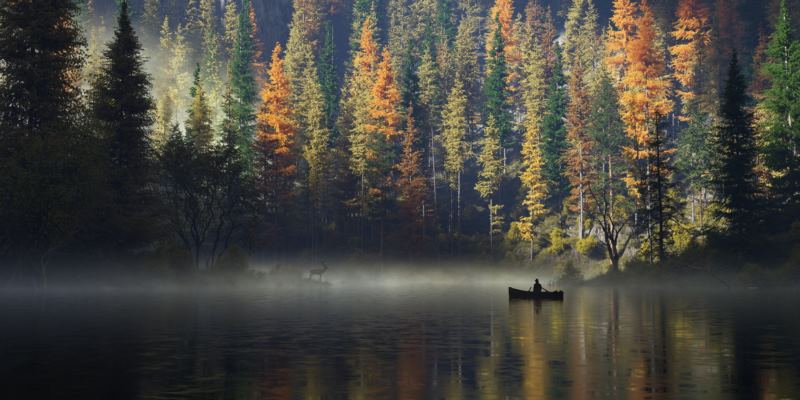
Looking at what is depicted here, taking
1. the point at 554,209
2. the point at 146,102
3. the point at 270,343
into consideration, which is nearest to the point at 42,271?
the point at 146,102

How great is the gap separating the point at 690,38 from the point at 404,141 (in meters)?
44.4

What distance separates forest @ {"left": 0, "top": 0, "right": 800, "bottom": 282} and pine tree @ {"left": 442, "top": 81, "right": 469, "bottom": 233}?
0.49 metres

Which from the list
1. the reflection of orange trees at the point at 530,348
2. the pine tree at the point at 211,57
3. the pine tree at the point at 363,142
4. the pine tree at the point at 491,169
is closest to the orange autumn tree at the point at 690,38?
the pine tree at the point at 491,169

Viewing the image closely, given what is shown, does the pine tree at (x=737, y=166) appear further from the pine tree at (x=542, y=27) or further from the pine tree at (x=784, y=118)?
the pine tree at (x=542, y=27)

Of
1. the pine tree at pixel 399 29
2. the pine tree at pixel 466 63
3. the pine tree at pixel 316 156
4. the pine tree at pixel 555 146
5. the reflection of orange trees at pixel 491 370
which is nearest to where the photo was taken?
the reflection of orange trees at pixel 491 370

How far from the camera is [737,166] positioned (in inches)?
3216

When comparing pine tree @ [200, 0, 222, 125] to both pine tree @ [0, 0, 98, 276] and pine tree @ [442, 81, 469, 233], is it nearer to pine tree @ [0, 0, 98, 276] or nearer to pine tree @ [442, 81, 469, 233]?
pine tree @ [442, 81, 469, 233]

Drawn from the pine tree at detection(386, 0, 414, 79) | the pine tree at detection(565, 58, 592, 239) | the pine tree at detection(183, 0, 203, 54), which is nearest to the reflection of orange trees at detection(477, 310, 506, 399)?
the pine tree at detection(565, 58, 592, 239)

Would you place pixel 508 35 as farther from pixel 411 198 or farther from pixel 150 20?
pixel 150 20

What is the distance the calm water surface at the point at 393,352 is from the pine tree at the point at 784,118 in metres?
32.5

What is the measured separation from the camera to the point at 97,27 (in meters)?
161

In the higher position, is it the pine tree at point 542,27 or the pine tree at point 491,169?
the pine tree at point 542,27

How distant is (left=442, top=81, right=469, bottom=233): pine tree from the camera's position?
118750 millimetres

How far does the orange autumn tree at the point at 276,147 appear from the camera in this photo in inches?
4395
